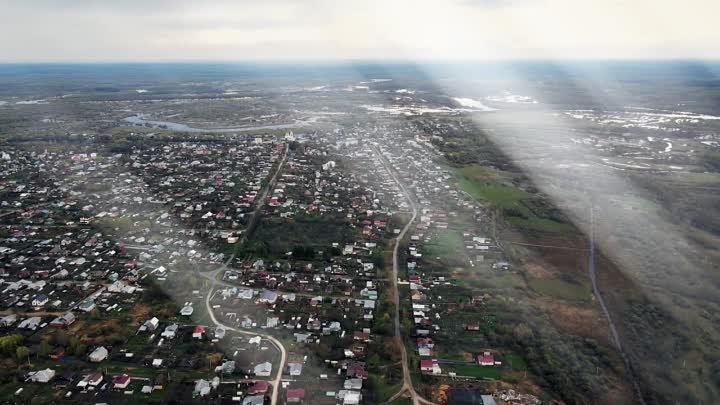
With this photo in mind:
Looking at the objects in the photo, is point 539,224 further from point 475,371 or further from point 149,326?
point 149,326

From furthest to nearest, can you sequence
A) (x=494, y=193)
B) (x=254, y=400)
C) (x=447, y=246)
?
1. (x=494, y=193)
2. (x=447, y=246)
3. (x=254, y=400)

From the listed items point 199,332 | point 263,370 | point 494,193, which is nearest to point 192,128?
point 494,193

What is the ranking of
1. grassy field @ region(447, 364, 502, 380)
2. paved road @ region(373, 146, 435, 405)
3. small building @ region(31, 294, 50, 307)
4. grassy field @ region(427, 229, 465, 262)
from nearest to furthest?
paved road @ region(373, 146, 435, 405) → grassy field @ region(447, 364, 502, 380) → small building @ region(31, 294, 50, 307) → grassy field @ region(427, 229, 465, 262)

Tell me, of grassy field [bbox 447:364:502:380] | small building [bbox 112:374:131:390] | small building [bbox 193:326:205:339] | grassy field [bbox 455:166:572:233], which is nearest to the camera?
small building [bbox 112:374:131:390]

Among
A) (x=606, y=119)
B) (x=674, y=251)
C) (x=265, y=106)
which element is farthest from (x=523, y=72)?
(x=674, y=251)

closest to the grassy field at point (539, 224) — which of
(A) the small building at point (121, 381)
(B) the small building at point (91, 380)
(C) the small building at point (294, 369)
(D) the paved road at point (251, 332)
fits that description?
(D) the paved road at point (251, 332)

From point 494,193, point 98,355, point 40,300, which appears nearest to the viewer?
point 98,355

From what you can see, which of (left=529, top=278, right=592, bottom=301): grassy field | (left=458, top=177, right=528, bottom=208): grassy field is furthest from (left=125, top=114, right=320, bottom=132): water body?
(left=529, top=278, right=592, bottom=301): grassy field

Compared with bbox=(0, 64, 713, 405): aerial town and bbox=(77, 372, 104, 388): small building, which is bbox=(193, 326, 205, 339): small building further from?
bbox=(77, 372, 104, 388): small building
